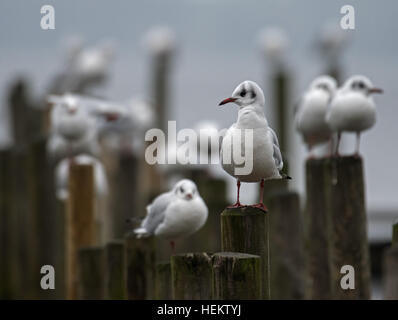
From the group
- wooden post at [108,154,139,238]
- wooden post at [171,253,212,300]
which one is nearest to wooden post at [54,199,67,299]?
wooden post at [108,154,139,238]

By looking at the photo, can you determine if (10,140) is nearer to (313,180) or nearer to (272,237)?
(272,237)

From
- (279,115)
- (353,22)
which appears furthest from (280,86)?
(353,22)

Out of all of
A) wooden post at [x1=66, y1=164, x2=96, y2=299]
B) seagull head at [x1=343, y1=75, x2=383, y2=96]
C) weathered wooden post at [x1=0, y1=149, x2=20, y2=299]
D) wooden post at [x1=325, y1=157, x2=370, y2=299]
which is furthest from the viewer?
weathered wooden post at [x1=0, y1=149, x2=20, y2=299]

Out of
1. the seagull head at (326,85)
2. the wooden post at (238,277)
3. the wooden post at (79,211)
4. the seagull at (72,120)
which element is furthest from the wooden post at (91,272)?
the wooden post at (238,277)

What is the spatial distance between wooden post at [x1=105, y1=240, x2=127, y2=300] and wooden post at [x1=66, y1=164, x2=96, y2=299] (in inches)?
49.7

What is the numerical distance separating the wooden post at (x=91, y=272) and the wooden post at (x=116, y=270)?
0.50 m

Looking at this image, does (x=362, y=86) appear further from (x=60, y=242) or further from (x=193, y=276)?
(x=60, y=242)

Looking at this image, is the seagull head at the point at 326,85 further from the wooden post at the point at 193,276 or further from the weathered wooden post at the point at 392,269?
the wooden post at the point at 193,276

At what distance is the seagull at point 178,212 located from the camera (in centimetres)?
548

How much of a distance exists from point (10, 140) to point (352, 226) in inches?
343

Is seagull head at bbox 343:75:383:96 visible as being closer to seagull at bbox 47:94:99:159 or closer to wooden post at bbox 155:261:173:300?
wooden post at bbox 155:261:173:300

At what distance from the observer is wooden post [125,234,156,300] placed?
6031 millimetres

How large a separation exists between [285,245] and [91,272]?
5.61ft
